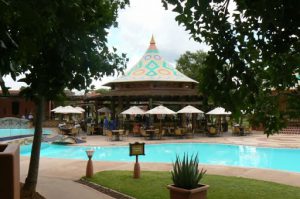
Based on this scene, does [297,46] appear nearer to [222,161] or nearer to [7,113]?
[222,161]

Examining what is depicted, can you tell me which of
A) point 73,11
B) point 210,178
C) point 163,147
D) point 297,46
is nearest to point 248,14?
point 297,46

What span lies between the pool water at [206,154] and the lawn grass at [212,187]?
635cm

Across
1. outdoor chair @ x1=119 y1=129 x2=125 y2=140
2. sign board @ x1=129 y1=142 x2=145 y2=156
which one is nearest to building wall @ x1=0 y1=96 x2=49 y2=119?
outdoor chair @ x1=119 y1=129 x2=125 y2=140

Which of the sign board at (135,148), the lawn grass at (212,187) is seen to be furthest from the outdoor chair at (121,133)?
the sign board at (135,148)

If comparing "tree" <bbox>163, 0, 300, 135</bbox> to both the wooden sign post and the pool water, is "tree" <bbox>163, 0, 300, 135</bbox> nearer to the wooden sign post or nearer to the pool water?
the wooden sign post

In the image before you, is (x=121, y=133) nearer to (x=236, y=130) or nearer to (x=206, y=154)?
(x=206, y=154)

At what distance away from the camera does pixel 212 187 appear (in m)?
9.08

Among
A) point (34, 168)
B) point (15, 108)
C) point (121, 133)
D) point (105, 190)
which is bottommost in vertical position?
point (105, 190)

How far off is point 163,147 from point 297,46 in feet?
57.0

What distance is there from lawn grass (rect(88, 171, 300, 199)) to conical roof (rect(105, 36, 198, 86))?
65.9ft

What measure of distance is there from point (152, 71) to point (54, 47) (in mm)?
24990

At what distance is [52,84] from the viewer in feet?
22.6

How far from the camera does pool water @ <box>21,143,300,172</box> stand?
17.1m

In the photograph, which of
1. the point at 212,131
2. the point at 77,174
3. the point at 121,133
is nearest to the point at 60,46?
the point at 77,174
